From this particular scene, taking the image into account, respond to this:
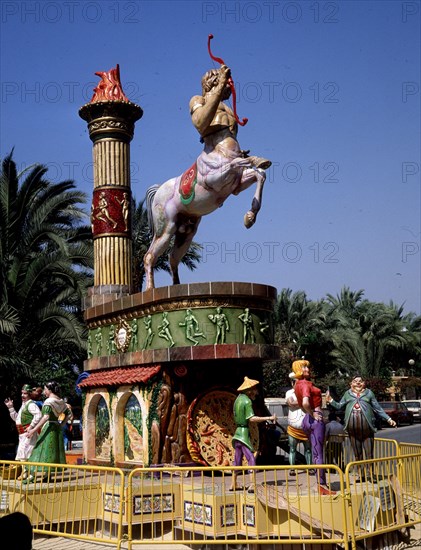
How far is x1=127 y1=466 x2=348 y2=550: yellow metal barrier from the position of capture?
7652 mm

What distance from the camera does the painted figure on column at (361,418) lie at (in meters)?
Result: 9.56

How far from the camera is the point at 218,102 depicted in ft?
38.5

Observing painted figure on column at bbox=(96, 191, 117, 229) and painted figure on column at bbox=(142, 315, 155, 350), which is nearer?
painted figure on column at bbox=(142, 315, 155, 350)

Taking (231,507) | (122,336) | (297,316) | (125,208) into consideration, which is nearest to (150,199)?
(125,208)

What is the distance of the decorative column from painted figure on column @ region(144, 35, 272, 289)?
2042mm

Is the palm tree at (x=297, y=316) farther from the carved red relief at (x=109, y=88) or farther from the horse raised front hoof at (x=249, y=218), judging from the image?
the horse raised front hoof at (x=249, y=218)

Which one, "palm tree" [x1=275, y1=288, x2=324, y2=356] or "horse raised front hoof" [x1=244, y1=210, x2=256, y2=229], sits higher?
"palm tree" [x1=275, y1=288, x2=324, y2=356]

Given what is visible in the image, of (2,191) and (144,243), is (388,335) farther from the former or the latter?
(2,191)

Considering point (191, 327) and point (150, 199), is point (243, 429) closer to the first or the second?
point (191, 327)

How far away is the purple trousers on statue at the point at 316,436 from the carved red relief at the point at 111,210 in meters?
6.93

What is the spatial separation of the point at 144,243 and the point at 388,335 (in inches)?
859

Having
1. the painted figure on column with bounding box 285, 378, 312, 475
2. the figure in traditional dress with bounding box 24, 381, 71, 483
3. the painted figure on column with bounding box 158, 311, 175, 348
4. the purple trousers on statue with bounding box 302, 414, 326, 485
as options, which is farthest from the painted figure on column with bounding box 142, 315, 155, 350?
the purple trousers on statue with bounding box 302, 414, 326, 485

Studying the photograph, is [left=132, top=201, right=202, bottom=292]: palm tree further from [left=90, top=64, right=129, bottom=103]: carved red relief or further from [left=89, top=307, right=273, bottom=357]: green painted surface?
[left=89, top=307, right=273, bottom=357]: green painted surface

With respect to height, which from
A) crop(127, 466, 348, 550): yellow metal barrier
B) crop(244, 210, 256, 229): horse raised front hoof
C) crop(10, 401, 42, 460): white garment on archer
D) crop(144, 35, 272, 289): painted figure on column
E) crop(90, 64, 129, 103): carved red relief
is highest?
crop(90, 64, 129, 103): carved red relief
